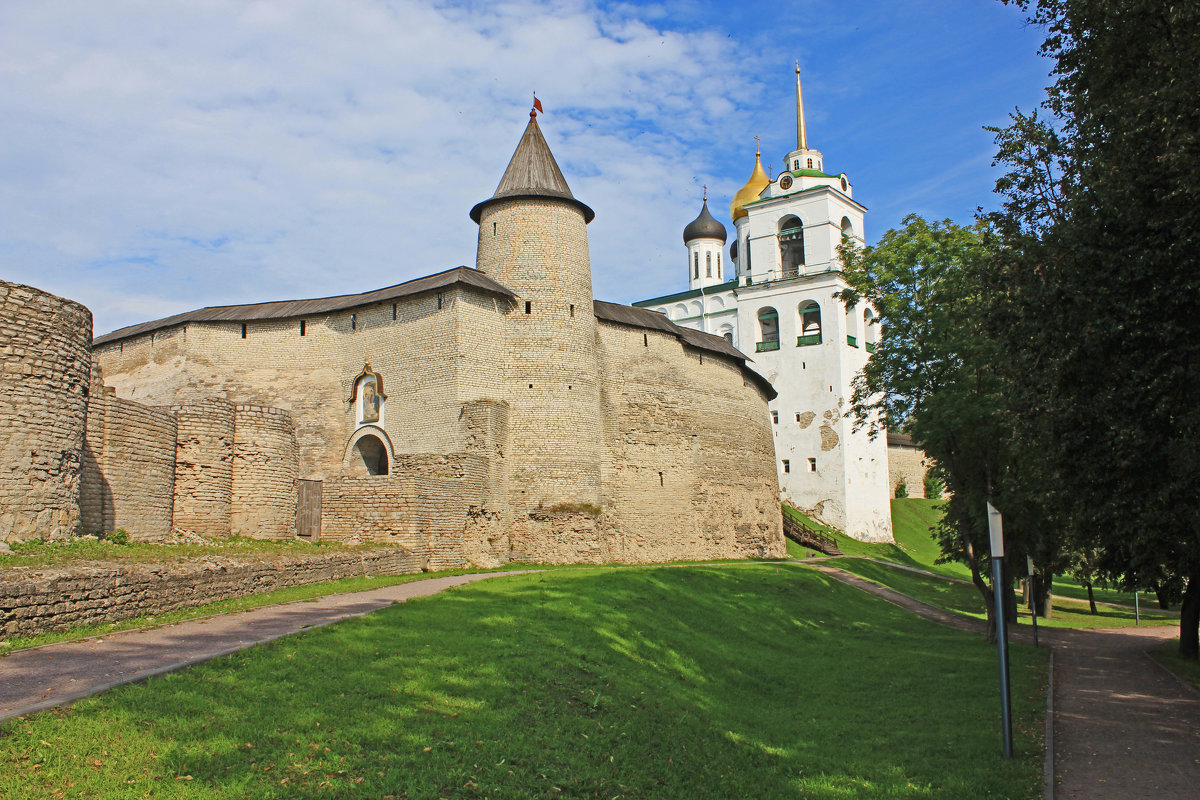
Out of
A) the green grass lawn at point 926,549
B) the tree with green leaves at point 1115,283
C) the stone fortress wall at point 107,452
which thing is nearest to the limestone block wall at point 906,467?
the green grass lawn at point 926,549

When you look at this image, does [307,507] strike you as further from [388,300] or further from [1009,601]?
[1009,601]

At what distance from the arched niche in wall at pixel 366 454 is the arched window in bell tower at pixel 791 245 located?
35.3 meters

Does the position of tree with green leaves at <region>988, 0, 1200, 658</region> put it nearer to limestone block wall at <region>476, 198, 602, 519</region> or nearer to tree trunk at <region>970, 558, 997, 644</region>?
tree trunk at <region>970, 558, 997, 644</region>

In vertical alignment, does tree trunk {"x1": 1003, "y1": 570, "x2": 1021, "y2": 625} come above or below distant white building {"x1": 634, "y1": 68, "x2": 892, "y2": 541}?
below

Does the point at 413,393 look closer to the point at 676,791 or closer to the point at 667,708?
the point at 667,708

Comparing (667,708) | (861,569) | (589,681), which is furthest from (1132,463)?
(861,569)

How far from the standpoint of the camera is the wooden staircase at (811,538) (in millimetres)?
42156

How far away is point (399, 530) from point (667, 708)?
12.4 metres

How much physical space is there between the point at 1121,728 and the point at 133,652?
1126cm

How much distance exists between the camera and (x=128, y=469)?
16.8m

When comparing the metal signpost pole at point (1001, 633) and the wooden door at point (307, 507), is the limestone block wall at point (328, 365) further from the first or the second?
the metal signpost pole at point (1001, 633)


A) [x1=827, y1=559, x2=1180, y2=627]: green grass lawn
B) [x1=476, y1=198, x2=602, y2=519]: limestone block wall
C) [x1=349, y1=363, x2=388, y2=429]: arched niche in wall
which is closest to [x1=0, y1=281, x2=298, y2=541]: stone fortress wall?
[x1=349, y1=363, x2=388, y2=429]: arched niche in wall

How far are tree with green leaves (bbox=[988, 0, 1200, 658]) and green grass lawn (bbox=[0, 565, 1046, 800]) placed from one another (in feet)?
10.4

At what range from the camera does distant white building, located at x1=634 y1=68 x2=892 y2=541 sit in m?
51.8
